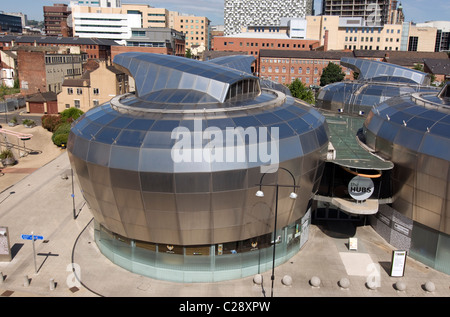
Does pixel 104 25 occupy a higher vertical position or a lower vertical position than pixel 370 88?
higher

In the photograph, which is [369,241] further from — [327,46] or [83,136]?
[327,46]

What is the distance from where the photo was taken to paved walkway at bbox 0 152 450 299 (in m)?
28.2

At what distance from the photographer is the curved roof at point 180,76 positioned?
32.0 metres

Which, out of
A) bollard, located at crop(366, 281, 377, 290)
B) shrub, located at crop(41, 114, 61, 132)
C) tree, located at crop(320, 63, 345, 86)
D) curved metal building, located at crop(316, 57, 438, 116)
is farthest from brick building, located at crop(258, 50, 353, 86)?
bollard, located at crop(366, 281, 377, 290)

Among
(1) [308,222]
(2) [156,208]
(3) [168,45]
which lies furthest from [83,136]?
(3) [168,45]

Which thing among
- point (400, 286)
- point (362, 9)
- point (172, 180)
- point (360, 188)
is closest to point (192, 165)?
point (172, 180)

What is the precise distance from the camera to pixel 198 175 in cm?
2550

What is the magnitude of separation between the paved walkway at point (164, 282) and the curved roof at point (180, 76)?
14704 mm

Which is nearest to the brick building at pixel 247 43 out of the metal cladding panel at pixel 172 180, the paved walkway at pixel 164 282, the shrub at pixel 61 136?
the shrub at pixel 61 136

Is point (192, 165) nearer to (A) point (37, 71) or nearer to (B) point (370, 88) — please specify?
(B) point (370, 88)

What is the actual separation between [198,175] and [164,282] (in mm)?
9572

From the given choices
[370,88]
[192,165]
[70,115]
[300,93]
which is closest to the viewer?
[192,165]

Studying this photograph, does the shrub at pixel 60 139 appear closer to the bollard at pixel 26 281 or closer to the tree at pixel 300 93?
the bollard at pixel 26 281
